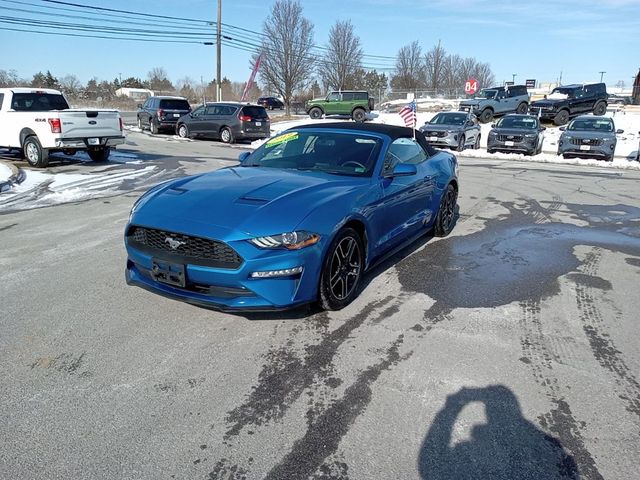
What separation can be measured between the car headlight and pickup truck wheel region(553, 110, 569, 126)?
93.9 feet

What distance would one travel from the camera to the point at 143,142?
67.2ft

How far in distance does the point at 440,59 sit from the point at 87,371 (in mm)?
69689

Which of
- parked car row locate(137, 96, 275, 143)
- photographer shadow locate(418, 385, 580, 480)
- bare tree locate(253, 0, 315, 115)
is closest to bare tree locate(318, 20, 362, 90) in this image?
bare tree locate(253, 0, 315, 115)

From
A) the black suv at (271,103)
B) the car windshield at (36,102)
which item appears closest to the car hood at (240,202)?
the car windshield at (36,102)

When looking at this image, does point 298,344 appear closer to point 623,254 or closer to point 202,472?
point 202,472

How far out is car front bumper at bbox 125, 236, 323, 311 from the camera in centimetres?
350

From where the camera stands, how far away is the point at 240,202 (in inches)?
153

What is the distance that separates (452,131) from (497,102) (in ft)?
39.9

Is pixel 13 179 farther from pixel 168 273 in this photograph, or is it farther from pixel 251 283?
pixel 251 283

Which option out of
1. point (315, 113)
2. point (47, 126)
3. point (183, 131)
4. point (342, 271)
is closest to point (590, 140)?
point (342, 271)

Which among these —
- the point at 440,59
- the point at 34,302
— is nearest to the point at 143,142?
the point at 34,302

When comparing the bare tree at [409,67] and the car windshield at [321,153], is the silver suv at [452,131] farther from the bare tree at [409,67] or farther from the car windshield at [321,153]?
the bare tree at [409,67]

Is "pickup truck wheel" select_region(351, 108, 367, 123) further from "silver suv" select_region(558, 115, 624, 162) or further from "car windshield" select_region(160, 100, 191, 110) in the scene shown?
"silver suv" select_region(558, 115, 624, 162)

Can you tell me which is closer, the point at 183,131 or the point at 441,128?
the point at 441,128
